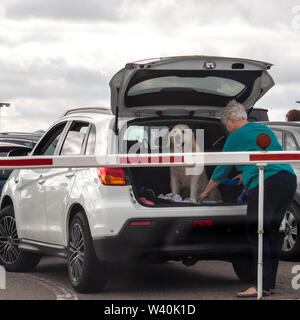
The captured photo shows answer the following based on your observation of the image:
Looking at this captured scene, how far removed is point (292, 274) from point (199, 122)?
1727 millimetres

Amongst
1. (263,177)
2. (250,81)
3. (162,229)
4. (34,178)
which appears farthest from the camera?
(34,178)

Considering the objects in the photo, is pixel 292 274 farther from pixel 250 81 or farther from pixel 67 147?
pixel 67 147

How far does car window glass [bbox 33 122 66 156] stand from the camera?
10109 mm

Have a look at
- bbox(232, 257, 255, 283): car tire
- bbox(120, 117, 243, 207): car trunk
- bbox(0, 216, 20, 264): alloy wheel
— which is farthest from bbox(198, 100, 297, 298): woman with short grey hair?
bbox(0, 216, 20, 264): alloy wheel

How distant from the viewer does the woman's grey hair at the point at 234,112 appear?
8742mm

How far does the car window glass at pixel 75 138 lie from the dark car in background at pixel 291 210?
7.84 feet

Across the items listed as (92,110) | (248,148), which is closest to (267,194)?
(248,148)

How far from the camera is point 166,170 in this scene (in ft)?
31.2

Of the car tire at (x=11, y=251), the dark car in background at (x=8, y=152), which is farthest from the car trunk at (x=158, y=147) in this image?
the car tire at (x=11, y=251)

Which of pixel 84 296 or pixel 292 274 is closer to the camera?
pixel 84 296

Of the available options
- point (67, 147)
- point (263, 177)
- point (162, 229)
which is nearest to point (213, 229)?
point (162, 229)

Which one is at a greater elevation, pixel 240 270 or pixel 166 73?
pixel 166 73
